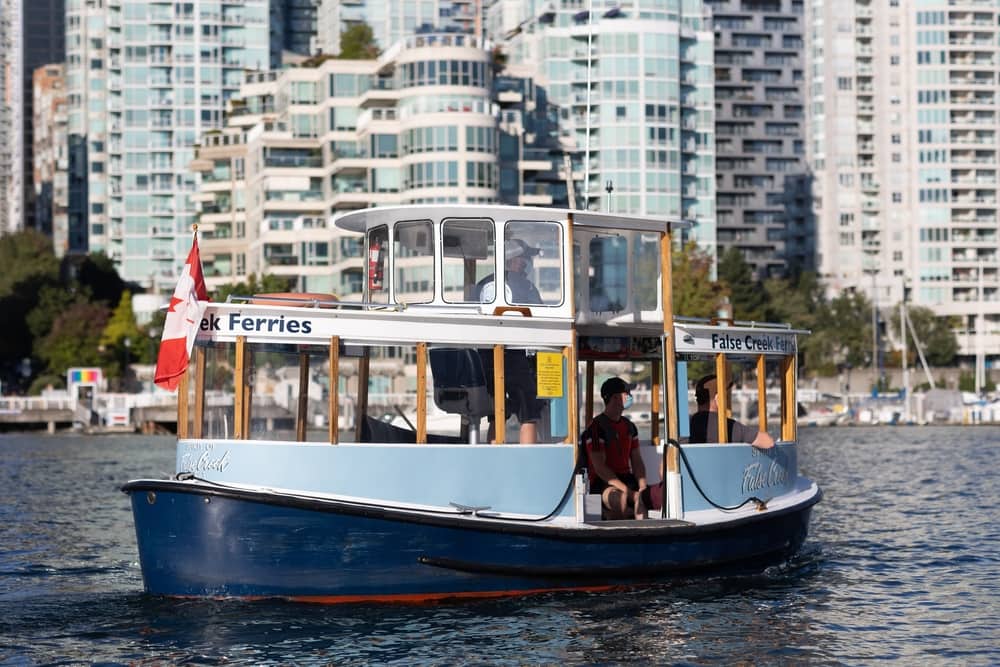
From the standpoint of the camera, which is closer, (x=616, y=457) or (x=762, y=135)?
(x=616, y=457)

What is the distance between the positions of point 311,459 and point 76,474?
31.5 metres

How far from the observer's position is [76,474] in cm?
4706

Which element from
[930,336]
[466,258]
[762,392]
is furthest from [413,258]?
[930,336]

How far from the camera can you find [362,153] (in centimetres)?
9306

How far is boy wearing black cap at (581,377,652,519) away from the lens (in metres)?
19.4

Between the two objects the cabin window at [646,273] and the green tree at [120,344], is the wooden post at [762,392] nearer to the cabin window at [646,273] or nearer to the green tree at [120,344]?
the cabin window at [646,273]

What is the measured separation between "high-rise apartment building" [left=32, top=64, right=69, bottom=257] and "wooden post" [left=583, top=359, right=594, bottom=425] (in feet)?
439

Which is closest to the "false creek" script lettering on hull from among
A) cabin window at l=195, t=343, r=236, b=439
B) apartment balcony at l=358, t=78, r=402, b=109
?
cabin window at l=195, t=343, r=236, b=439

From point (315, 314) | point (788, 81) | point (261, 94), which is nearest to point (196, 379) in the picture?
point (315, 314)

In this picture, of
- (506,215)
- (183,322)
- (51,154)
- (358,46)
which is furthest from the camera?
(51,154)

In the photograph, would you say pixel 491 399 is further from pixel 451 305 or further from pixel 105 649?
pixel 105 649

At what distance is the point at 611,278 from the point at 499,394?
2501mm

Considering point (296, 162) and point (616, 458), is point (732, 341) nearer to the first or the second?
point (616, 458)

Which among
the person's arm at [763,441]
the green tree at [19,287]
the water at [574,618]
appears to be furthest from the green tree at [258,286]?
the person's arm at [763,441]
